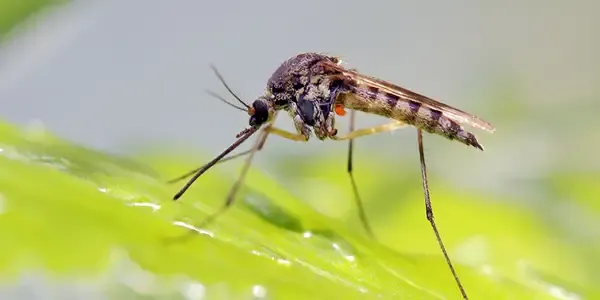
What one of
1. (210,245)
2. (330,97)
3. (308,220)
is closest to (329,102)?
(330,97)

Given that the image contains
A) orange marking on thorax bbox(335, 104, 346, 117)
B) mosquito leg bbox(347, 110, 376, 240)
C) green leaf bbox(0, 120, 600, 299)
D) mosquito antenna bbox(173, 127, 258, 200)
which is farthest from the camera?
mosquito leg bbox(347, 110, 376, 240)

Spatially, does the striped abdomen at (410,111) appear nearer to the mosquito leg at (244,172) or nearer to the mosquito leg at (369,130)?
the mosquito leg at (369,130)

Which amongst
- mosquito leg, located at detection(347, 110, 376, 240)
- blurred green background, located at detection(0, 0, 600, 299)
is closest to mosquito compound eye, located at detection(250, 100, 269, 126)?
blurred green background, located at detection(0, 0, 600, 299)

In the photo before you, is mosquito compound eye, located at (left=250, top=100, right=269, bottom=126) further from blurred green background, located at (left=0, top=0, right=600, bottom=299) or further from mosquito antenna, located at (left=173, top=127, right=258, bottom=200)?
blurred green background, located at (left=0, top=0, right=600, bottom=299)

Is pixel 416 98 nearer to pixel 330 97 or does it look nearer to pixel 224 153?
pixel 330 97

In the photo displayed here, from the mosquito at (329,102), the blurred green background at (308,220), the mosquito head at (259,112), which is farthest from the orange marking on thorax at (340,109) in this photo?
the blurred green background at (308,220)

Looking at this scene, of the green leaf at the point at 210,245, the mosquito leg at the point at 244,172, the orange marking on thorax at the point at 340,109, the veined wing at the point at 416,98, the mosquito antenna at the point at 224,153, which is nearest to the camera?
the green leaf at the point at 210,245
